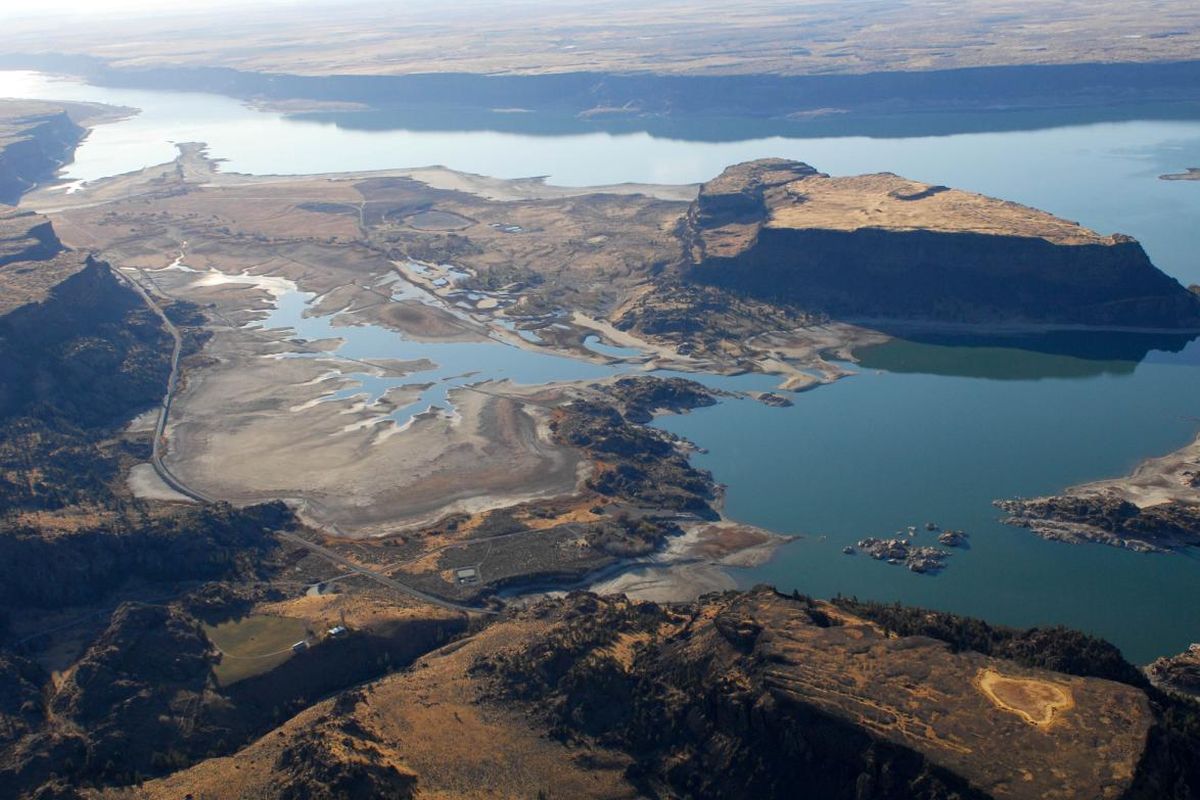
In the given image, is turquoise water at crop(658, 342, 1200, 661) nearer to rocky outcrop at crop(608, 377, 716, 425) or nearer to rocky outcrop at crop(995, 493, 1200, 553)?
rocky outcrop at crop(995, 493, 1200, 553)

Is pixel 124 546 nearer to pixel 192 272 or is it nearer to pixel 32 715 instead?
pixel 32 715

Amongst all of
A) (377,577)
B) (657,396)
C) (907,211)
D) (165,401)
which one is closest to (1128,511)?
(657,396)

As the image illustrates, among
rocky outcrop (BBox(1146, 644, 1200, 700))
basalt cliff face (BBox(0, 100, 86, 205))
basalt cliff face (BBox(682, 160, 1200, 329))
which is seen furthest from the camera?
basalt cliff face (BBox(0, 100, 86, 205))

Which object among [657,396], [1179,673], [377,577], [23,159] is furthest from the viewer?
[23,159]

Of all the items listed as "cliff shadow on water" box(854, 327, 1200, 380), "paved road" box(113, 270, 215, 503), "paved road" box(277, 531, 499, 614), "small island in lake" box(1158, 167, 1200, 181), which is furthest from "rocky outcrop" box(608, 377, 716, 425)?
"small island in lake" box(1158, 167, 1200, 181)

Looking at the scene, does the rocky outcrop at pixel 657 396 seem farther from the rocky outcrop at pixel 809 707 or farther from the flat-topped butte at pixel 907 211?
the rocky outcrop at pixel 809 707

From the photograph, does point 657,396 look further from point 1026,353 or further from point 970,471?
point 1026,353
